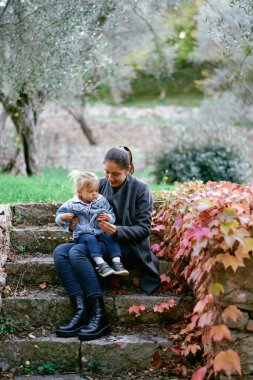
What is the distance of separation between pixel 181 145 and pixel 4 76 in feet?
16.1

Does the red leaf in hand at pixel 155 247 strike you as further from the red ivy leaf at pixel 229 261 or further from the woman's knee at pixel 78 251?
the red ivy leaf at pixel 229 261

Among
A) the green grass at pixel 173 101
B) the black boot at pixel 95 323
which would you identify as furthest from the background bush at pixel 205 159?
the green grass at pixel 173 101

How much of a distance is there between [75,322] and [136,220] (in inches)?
43.6

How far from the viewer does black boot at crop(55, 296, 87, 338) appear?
4.11 metres

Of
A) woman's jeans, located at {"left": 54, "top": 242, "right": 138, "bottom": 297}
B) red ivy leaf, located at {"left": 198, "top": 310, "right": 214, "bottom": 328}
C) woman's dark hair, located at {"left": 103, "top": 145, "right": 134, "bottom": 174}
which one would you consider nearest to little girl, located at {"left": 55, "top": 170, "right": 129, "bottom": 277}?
woman's jeans, located at {"left": 54, "top": 242, "right": 138, "bottom": 297}

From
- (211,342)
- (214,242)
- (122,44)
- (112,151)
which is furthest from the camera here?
(122,44)

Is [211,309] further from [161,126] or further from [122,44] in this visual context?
[161,126]

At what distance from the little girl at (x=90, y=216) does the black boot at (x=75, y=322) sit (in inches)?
16.0

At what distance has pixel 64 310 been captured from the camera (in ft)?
14.4

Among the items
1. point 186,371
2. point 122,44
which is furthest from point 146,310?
point 122,44

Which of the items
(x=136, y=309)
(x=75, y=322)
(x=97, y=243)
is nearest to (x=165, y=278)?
(x=136, y=309)

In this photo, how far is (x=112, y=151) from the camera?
15.4 ft

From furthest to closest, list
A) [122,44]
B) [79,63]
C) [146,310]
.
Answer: [122,44] < [79,63] < [146,310]

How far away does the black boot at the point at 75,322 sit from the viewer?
4109 millimetres
